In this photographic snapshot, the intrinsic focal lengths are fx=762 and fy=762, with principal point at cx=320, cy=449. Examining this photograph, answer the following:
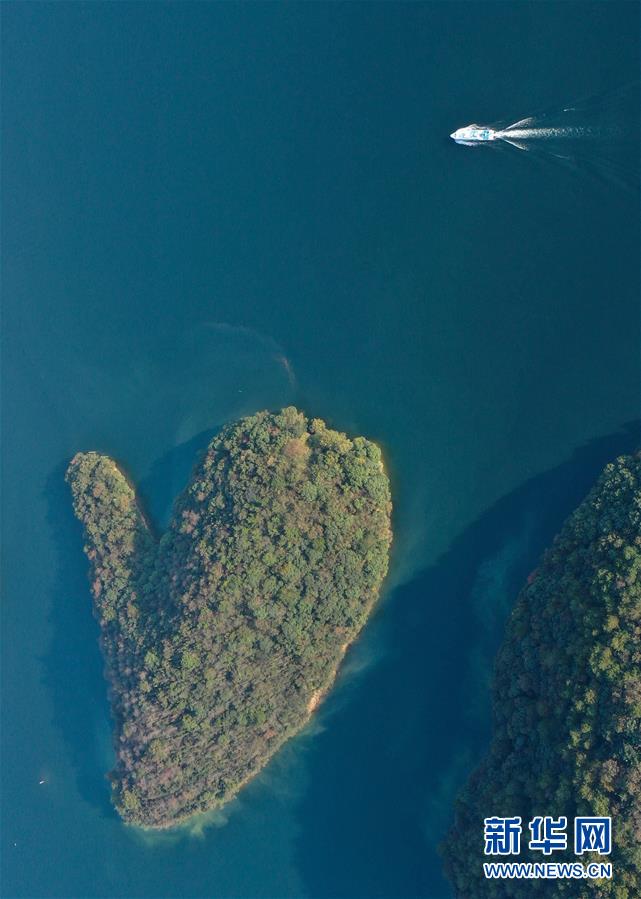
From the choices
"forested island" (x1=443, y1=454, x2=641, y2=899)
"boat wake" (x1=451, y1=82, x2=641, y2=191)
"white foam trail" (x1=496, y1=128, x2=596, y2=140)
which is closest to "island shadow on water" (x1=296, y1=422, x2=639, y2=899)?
"forested island" (x1=443, y1=454, x2=641, y2=899)

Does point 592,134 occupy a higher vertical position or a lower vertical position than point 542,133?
lower

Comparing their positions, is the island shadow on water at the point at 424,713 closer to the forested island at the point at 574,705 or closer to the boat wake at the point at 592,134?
the forested island at the point at 574,705

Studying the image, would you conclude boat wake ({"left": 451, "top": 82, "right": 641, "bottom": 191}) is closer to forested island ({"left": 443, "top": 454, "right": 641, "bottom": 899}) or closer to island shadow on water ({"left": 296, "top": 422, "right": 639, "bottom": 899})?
island shadow on water ({"left": 296, "top": 422, "right": 639, "bottom": 899})

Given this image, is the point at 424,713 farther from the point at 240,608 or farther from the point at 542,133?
the point at 542,133

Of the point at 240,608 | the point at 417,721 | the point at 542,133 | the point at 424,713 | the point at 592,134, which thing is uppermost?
the point at 542,133

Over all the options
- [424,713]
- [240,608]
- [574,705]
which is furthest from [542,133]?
[424,713]

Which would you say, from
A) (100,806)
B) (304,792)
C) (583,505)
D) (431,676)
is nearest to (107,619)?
(100,806)
